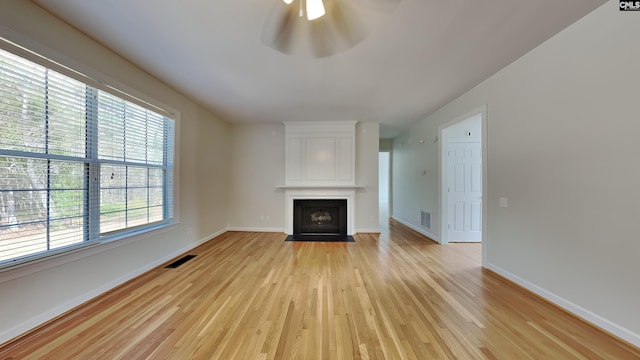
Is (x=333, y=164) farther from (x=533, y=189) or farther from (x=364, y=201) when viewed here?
(x=533, y=189)

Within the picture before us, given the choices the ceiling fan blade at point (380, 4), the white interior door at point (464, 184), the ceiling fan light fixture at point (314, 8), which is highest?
the ceiling fan blade at point (380, 4)

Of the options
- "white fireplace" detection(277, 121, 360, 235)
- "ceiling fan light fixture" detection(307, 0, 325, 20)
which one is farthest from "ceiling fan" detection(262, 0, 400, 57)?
"white fireplace" detection(277, 121, 360, 235)

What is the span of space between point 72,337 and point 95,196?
4.13 ft

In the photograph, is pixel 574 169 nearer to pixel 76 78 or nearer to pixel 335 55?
pixel 335 55

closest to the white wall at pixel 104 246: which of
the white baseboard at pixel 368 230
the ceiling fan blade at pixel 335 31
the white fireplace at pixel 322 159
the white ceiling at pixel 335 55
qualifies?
the white ceiling at pixel 335 55

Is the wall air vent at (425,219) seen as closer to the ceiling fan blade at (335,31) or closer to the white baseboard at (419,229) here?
the white baseboard at (419,229)

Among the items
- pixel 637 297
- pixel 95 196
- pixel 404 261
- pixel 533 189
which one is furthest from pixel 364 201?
pixel 95 196

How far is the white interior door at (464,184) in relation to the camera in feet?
12.7

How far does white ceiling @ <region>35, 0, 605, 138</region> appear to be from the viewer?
160 cm

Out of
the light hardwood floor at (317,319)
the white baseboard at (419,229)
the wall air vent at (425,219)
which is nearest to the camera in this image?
the light hardwood floor at (317,319)

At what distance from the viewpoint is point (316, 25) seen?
1.73 m

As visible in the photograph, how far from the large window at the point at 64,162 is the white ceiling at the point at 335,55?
2.01 ft

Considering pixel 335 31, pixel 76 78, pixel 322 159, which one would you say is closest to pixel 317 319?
pixel 335 31

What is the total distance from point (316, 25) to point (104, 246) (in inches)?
121
